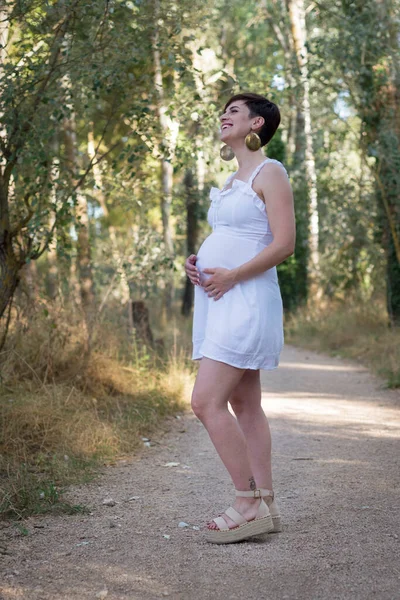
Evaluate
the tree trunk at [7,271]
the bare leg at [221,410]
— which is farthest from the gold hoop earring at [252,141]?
the tree trunk at [7,271]

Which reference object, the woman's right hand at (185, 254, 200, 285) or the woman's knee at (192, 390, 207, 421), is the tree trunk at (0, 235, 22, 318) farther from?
the woman's knee at (192, 390, 207, 421)

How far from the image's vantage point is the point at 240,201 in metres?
4.23

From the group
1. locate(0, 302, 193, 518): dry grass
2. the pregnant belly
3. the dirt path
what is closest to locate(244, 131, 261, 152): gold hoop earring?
the pregnant belly

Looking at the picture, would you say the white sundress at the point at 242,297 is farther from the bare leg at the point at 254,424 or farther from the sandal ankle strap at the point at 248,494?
the sandal ankle strap at the point at 248,494

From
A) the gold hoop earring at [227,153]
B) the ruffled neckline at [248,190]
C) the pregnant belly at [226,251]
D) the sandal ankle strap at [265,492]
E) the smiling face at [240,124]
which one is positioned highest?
the smiling face at [240,124]

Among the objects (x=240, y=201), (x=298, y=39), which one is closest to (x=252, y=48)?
(x=298, y=39)

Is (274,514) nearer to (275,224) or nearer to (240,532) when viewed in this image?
(240,532)

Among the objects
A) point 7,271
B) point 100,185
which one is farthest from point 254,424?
point 100,185

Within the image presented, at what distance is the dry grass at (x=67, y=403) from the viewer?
18.8 ft

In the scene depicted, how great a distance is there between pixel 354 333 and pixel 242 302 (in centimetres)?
1272

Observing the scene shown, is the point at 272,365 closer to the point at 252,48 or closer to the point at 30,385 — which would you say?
the point at 30,385

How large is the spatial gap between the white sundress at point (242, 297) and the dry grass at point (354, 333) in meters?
6.66

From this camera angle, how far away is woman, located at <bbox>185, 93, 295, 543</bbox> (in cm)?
415

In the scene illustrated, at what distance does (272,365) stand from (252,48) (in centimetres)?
3657
